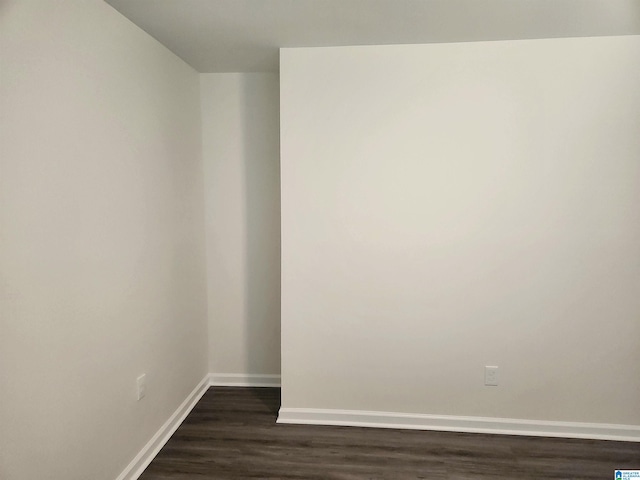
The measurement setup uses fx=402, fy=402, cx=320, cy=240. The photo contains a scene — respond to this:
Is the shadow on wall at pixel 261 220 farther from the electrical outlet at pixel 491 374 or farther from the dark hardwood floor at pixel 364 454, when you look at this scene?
the electrical outlet at pixel 491 374

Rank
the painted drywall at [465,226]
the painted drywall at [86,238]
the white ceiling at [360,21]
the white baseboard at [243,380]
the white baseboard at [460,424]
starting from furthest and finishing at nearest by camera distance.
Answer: the white baseboard at [243,380]
the white baseboard at [460,424]
the painted drywall at [465,226]
the white ceiling at [360,21]
the painted drywall at [86,238]

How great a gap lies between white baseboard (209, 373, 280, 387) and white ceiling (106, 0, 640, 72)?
2274mm

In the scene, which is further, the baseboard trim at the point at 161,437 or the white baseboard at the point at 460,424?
the white baseboard at the point at 460,424

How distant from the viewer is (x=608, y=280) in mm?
2326

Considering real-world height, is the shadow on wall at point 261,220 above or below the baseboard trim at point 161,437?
above

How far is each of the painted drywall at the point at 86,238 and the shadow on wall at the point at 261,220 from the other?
1.69 ft

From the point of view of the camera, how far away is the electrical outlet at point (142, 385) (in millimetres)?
2094

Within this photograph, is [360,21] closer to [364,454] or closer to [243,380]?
[364,454]

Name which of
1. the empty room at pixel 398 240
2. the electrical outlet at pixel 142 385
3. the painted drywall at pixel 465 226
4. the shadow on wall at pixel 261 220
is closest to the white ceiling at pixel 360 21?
the empty room at pixel 398 240

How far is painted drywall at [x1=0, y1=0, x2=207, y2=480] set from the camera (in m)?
1.33

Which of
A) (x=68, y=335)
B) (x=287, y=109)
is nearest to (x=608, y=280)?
(x=287, y=109)

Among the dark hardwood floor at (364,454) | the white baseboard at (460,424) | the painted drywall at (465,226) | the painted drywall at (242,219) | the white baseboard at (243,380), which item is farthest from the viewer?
the white baseboard at (243,380)

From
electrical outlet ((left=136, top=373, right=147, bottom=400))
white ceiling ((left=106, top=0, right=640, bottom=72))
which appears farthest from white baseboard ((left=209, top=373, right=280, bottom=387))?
white ceiling ((left=106, top=0, right=640, bottom=72))

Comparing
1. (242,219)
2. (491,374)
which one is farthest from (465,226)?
(242,219)
